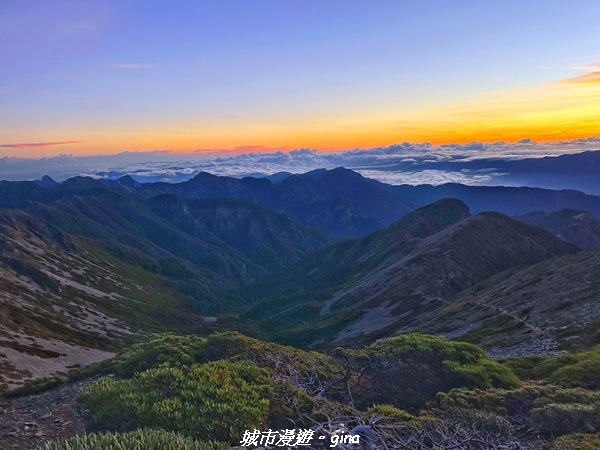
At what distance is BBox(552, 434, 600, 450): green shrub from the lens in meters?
14.0

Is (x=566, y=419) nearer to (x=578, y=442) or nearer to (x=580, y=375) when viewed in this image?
(x=578, y=442)

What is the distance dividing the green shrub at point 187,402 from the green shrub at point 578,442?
10856 mm

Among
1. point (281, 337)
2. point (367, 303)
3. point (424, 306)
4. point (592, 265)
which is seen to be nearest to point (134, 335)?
point (281, 337)

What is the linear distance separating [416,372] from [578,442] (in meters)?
8.49

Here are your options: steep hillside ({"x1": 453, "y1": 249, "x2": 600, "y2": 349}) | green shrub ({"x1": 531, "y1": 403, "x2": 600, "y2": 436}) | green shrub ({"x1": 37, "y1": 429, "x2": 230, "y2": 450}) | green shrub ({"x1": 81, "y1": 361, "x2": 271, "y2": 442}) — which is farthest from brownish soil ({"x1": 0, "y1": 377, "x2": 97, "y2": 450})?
steep hillside ({"x1": 453, "y1": 249, "x2": 600, "y2": 349})

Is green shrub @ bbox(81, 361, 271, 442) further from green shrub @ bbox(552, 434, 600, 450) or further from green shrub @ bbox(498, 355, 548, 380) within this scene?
green shrub @ bbox(498, 355, 548, 380)

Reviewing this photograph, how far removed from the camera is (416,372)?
868 inches

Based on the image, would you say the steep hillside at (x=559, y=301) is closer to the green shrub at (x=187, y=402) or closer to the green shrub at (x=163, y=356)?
the green shrub at (x=163, y=356)

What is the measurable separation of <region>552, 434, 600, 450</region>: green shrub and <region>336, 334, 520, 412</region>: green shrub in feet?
20.1

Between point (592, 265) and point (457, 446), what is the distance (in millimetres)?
96823

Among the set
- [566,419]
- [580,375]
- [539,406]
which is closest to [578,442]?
[566,419]

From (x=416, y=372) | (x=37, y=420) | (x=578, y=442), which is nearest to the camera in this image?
(x=578, y=442)

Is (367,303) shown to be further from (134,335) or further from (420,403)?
(420,403)

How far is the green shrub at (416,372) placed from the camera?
66.1 feet
